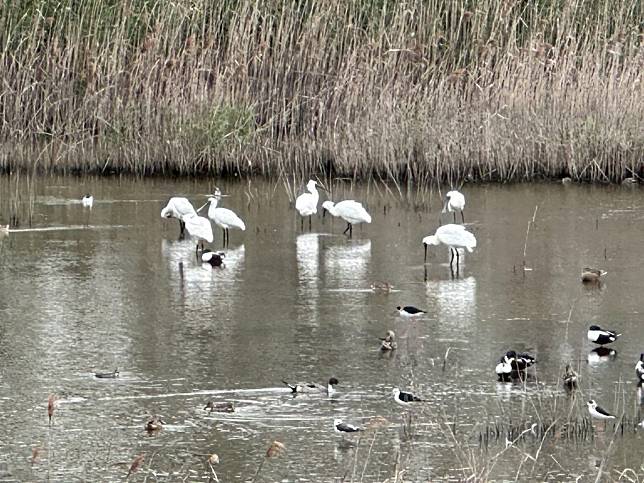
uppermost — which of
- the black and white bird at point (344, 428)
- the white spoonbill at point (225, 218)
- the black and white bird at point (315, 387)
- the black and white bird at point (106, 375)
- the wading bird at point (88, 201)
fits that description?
the wading bird at point (88, 201)

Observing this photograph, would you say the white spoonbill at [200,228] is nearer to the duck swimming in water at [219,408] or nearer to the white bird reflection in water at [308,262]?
the white bird reflection in water at [308,262]

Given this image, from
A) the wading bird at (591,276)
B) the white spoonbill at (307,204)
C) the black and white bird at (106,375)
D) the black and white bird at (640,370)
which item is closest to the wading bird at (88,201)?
the white spoonbill at (307,204)

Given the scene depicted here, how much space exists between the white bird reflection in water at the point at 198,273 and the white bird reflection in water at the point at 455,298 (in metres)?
1.26

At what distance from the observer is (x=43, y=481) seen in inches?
224

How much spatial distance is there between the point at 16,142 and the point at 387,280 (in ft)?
20.0

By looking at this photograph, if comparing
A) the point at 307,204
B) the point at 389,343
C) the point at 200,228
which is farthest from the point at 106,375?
the point at 307,204

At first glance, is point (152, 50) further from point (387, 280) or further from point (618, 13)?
point (387, 280)

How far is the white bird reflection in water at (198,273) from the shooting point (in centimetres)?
930

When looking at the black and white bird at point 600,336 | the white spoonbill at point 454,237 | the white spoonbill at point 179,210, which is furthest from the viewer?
the white spoonbill at point 179,210

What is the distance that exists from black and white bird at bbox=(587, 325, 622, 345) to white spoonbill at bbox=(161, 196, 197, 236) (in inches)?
171

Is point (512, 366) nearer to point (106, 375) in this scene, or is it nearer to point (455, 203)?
point (106, 375)

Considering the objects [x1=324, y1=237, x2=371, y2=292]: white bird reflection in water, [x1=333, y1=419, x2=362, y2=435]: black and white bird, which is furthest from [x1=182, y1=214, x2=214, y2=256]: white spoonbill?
[x1=333, y1=419, x2=362, y2=435]: black and white bird

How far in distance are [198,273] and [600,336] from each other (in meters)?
3.18

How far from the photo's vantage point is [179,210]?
11.6 m
